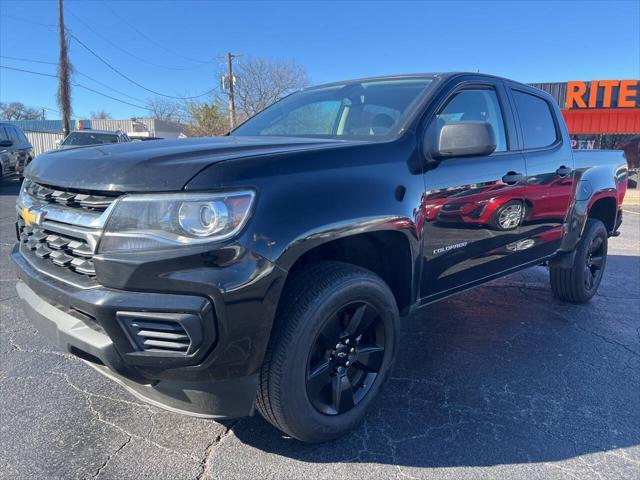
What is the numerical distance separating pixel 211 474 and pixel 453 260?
1.78 metres

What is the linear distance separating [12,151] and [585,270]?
1215 centimetres

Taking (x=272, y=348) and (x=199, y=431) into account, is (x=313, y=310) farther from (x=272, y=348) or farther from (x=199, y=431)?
(x=199, y=431)

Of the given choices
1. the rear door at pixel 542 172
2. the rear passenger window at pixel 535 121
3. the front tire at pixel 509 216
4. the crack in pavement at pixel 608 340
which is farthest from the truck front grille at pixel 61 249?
the crack in pavement at pixel 608 340

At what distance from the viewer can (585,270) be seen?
457 cm

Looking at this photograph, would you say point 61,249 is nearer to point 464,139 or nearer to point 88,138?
point 464,139

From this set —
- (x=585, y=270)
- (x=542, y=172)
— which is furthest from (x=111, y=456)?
(x=585, y=270)

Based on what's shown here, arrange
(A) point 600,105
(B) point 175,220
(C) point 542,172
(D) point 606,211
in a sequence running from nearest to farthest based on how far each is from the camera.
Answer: (B) point 175,220, (C) point 542,172, (D) point 606,211, (A) point 600,105

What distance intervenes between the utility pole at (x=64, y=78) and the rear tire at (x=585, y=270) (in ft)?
91.6

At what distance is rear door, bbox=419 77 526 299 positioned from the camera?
2730 millimetres

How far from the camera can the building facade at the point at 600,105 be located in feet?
69.7

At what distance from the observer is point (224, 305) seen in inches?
70.1

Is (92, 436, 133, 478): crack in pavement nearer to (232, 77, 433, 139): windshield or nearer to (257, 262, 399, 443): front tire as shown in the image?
(257, 262, 399, 443): front tire

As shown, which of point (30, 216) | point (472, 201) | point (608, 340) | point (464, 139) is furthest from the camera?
point (608, 340)

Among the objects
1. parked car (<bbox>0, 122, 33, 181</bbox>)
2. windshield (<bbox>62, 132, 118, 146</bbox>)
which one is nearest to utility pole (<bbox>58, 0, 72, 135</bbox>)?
windshield (<bbox>62, 132, 118, 146</bbox>)
